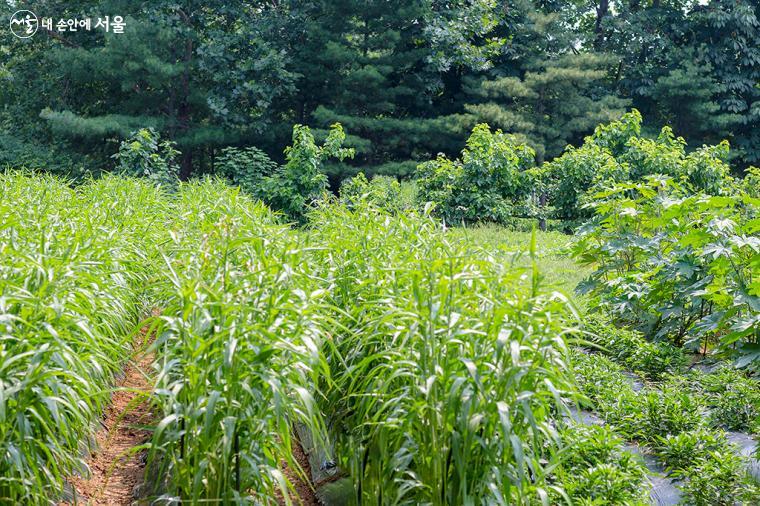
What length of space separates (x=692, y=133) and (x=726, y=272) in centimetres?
1746

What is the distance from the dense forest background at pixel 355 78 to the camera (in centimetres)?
1725

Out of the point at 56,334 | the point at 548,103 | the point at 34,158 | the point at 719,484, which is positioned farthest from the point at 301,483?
the point at 548,103

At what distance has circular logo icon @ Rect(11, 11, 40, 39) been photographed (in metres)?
18.2

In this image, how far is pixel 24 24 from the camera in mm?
18422

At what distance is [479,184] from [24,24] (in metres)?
12.1

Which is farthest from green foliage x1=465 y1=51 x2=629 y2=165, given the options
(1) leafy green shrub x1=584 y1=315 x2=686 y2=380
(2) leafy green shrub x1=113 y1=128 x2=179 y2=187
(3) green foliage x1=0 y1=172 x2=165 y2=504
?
(3) green foliage x1=0 y1=172 x2=165 y2=504

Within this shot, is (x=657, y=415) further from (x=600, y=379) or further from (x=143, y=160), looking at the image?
(x=143, y=160)

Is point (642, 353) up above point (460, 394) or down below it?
below

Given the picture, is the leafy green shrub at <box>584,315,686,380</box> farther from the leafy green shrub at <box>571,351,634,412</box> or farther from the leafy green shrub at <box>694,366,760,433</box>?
the leafy green shrub at <box>694,366,760,433</box>

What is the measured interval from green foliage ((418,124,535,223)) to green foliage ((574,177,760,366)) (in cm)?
557

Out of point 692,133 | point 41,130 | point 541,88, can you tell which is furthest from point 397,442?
point 692,133

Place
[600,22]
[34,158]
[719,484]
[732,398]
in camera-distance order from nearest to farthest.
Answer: [719,484] → [732,398] → [34,158] → [600,22]

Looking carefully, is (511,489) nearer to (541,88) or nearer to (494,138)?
(494,138)

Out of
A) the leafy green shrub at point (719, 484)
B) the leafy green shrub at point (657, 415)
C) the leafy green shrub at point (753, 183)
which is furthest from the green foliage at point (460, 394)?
the leafy green shrub at point (753, 183)
